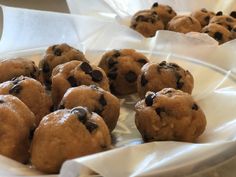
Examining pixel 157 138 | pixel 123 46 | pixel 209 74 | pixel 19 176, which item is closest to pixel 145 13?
pixel 123 46

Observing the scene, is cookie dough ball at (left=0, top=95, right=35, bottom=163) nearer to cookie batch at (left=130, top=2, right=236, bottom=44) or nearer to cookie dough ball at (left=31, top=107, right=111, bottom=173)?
cookie dough ball at (left=31, top=107, right=111, bottom=173)

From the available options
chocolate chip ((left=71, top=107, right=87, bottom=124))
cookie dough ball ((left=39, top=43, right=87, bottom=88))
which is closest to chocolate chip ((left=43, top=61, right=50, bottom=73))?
cookie dough ball ((left=39, top=43, right=87, bottom=88))

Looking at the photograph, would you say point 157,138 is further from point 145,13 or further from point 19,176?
point 145,13

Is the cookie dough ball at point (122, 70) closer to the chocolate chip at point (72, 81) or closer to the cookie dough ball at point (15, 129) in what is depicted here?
the chocolate chip at point (72, 81)

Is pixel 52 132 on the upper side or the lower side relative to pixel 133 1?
upper

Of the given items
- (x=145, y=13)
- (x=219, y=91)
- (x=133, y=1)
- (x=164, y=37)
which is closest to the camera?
(x=219, y=91)

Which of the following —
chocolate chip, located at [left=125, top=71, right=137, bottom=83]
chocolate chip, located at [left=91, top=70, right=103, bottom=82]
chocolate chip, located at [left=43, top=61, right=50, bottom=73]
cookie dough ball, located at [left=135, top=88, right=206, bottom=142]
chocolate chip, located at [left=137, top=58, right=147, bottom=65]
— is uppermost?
cookie dough ball, located at [left=135, top=88, right=206, bottom=142]
